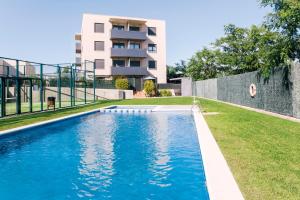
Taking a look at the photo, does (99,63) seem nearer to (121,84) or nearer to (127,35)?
(127,35)

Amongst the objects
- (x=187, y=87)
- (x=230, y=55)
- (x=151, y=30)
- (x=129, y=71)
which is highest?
(x=151, y=30)

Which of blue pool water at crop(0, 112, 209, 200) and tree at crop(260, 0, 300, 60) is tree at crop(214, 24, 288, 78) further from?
blue pool water at crop(0, 112, 209, 200)

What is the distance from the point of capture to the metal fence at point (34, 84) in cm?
1594

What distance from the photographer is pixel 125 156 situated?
25.6 ft

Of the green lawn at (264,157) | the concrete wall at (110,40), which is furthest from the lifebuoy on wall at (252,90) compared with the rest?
the concrete wall at (110,40)

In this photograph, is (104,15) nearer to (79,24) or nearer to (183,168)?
(79,24)

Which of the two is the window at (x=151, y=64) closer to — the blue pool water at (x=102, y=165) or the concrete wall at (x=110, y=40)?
the concrete wall at (x=110, y=40)

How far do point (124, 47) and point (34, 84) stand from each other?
27209 mm

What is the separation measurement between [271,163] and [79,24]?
52.4m

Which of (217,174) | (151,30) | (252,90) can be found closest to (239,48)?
(151,30)

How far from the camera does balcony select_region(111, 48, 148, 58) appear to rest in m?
44.3

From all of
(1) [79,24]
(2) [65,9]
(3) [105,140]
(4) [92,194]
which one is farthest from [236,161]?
(1) [79,24]

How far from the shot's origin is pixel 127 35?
149 feet

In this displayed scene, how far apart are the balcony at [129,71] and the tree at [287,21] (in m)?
32.6
